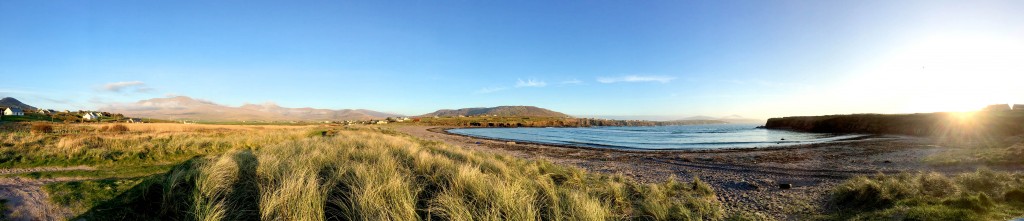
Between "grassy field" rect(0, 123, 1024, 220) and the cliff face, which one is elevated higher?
the cliff face

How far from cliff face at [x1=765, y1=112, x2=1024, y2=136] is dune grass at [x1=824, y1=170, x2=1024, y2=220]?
36.8m

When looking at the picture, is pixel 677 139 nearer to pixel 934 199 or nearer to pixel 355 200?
pixel 934 199

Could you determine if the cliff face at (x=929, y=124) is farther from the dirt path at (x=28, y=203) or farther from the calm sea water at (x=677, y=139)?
the dirt path at (x=28, y=203)

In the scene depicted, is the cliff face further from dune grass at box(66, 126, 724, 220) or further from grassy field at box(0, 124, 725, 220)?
dune grass at box(66, 126, 724, 220)

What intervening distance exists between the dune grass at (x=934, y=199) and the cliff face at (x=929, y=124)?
3684 cm

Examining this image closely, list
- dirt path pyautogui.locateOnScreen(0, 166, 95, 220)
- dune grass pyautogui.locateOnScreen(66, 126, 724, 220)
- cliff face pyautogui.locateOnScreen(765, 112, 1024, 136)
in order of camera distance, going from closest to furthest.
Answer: dirt path pyautogui.locateOnScreen(0, 166, 95, 220)
dune grass pyautogui.locateOnScreen(66, 126, 724, 220)
cliff face pyautogui.locateOnScreen(765, 112, 1024, 136)

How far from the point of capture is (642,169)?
51.9 feet

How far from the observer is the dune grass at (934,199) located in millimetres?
5491

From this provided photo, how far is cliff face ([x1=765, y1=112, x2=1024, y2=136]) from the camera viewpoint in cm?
3234

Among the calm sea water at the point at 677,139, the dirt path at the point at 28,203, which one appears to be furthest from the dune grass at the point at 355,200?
the calm sea water at the point at 677,139

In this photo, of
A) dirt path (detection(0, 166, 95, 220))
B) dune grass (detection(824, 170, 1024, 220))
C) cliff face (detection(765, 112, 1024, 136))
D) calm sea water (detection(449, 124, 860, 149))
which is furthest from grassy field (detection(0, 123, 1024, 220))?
cliff face (detection(765, 112, 1024, 136))

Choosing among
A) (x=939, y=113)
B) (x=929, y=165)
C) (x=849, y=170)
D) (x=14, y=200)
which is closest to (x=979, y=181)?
(x=849, y=170)

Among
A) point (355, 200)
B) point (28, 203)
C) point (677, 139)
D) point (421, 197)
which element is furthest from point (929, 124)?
point (28, 203)

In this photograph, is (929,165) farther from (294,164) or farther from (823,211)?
(294,164)
